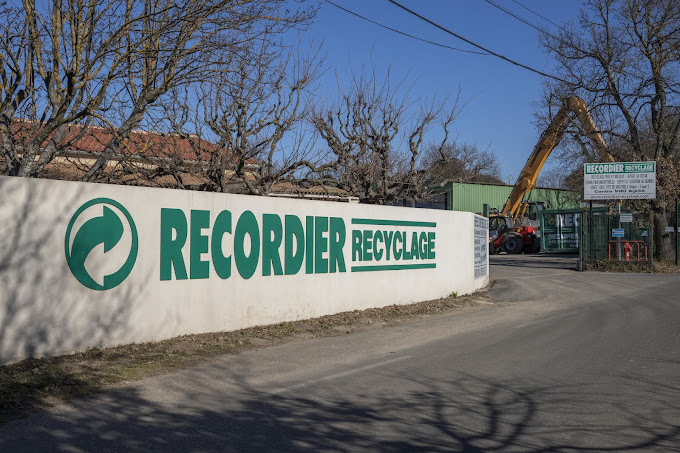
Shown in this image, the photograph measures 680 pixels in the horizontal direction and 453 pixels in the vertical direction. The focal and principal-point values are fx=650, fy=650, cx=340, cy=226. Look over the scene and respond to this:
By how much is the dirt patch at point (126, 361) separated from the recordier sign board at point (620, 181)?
20120 mm

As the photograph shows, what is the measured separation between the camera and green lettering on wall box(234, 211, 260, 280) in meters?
10.9

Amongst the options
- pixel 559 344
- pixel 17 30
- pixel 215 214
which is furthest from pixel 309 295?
pixel 17 30

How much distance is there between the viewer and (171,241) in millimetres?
9758

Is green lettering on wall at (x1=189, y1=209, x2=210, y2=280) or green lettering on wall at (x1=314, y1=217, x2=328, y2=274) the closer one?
green lettering on wall at (x1=189, y1=209, x2=210, y2=280)

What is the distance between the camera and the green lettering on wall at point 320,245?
12602 millimetres

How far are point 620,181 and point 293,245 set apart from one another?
22.1 meters

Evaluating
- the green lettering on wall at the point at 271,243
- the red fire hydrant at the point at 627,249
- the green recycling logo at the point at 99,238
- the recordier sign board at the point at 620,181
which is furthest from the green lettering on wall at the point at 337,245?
the red fire hydrant at the point at 627,249

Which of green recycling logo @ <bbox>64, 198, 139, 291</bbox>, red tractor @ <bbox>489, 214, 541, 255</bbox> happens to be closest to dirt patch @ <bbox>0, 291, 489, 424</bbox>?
green recycling logo @ <bbox>64, 198, 139, 291</bbox>

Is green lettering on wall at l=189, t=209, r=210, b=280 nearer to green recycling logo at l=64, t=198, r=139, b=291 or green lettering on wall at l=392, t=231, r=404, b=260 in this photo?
green recycling logo at l=64, t=198, r=139, b=291

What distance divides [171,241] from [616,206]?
87.3ft

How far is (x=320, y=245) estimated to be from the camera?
12.7 m

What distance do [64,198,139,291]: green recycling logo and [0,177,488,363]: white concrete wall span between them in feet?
0.09

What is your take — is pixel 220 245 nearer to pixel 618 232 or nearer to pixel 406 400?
pixel 406 400

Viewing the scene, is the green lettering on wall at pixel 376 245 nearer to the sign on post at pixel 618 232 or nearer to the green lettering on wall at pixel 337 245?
the green lettering on wall at pixel 337 245
